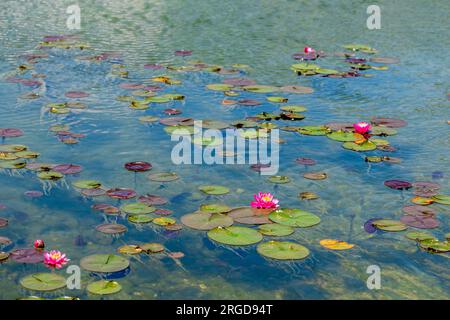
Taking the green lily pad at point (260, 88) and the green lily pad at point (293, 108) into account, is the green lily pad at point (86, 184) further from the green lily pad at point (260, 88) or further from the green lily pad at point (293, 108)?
the green lily pad at point (260, 88)

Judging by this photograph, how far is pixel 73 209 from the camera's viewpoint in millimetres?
6328

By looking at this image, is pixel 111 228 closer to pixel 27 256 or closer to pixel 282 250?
pixel 27 256

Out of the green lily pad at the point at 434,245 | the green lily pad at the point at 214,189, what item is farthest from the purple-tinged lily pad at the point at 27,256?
the green lily pad at the point at 434,245

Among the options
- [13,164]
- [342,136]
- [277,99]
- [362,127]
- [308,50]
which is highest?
[308,50]

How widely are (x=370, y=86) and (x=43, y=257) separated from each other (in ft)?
22.3

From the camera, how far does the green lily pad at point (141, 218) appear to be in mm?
6056

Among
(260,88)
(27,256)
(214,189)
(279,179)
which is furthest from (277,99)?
(27,256)

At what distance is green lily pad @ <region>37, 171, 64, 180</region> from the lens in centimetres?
692

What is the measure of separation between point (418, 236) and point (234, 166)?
2.34 metres

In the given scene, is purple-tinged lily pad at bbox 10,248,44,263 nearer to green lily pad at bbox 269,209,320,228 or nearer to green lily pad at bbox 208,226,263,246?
green lily pad at bbox 208,226,263,246

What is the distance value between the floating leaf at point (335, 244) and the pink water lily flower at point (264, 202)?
69cm

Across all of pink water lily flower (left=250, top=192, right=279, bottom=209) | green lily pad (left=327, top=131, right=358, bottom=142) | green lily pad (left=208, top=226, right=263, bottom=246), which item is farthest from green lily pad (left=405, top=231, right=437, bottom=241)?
green lily pad (left=327, top=131, right=358, bottom=142)

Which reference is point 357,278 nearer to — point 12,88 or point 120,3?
point 12,88

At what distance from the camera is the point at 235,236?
230 inches
